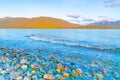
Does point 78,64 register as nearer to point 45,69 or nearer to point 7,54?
point 45,69

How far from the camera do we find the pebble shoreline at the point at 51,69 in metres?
5.93

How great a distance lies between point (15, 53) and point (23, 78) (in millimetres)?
2299

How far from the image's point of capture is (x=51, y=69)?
625cm

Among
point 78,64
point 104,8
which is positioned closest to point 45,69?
point 78,64

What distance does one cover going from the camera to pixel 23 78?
5.84 meters

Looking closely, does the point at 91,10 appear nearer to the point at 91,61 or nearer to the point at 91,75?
the point at 91,61

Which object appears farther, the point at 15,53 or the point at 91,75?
the point at 15,53

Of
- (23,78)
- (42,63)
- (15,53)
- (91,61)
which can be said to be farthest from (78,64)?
(15,53)

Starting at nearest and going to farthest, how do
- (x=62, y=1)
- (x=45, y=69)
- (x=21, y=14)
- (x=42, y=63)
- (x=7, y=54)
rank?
(x=45, y=69), (x=42, y=63), (x=7, y=54), (x=62, y=1), (x=21, y=14)

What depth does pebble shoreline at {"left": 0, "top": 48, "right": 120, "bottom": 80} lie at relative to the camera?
19.4 feet

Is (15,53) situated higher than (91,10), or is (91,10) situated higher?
(91,10)

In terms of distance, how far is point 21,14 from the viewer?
429 inches

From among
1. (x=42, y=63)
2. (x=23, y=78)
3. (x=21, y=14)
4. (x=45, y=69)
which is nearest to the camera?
(x=23, y=78)

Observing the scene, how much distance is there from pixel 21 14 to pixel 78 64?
5.09m
